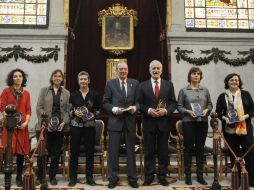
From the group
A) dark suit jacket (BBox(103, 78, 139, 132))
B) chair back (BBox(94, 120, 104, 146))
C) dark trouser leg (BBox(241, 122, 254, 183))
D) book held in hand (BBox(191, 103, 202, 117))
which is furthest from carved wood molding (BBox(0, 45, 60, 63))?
dark trouser leg (BBox(241, 122, 254, 183))

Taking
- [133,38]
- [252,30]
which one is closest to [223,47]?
[252,30]

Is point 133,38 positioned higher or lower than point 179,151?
higher

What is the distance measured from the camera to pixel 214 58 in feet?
26.7

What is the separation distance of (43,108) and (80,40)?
→ 3685 millimetres

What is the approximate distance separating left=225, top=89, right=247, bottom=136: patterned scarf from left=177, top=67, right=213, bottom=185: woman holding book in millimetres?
287

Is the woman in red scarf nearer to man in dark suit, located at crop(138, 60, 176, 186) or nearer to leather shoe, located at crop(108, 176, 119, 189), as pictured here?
leather shoe, located at crop(108, 176, 119, 189)

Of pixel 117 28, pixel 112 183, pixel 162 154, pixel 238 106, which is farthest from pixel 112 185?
pixel 117 28

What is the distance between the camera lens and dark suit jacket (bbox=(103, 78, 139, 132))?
4.64 meters

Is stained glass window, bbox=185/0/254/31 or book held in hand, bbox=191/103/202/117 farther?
stained glass window, bbox=185/0/254/31

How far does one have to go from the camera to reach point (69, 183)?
466 centimetres

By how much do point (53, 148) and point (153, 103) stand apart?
150 centimetres

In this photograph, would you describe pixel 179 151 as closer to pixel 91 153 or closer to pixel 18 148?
pixel 91 153

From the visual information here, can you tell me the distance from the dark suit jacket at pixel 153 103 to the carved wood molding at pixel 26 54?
3.81 metres

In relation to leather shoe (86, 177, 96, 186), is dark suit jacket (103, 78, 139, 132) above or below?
above
